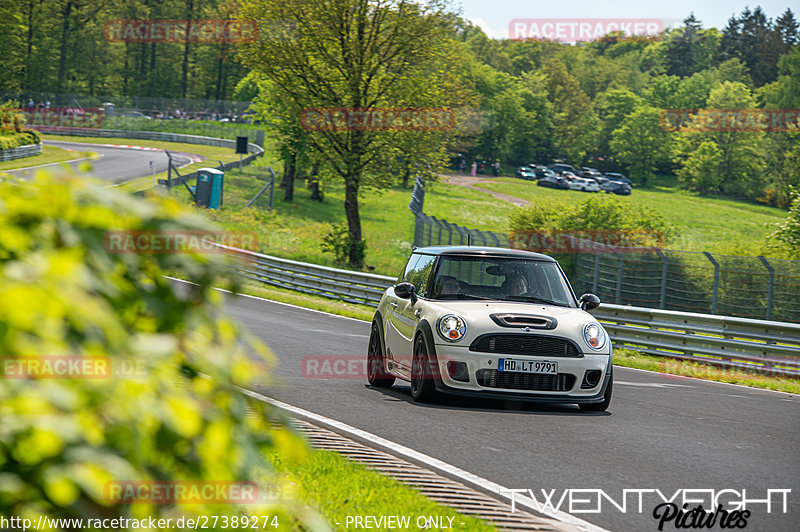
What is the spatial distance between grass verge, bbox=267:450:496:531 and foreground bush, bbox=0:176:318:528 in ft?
8.96

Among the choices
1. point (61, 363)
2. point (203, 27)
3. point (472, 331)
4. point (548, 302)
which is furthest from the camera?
point (203, 27)

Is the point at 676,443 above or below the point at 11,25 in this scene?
below

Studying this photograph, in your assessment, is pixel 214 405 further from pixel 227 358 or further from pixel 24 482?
pixel 24 482

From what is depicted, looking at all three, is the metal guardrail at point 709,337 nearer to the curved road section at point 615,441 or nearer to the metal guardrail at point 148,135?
the curved road section at point 615,441

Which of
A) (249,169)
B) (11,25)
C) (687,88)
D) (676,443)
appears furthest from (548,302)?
(687,88)

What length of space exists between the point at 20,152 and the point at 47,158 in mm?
1670

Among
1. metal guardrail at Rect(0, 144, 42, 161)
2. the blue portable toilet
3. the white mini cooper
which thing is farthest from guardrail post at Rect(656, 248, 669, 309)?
metal guardrail at Rect(0, 144, 42, 161)

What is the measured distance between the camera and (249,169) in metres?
49.5

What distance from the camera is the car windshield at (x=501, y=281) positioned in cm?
1023

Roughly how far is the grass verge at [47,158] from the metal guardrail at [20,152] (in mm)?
268

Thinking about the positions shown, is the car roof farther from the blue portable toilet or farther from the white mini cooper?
the blue portable toilet

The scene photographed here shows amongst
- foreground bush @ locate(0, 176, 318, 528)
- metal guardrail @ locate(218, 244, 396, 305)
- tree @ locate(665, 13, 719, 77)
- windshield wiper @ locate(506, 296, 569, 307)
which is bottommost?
metal guardrail @ locate(218, 244, 396, 305)

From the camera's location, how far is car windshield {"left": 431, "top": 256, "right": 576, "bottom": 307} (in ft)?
33.6

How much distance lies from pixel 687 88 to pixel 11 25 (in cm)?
10014
